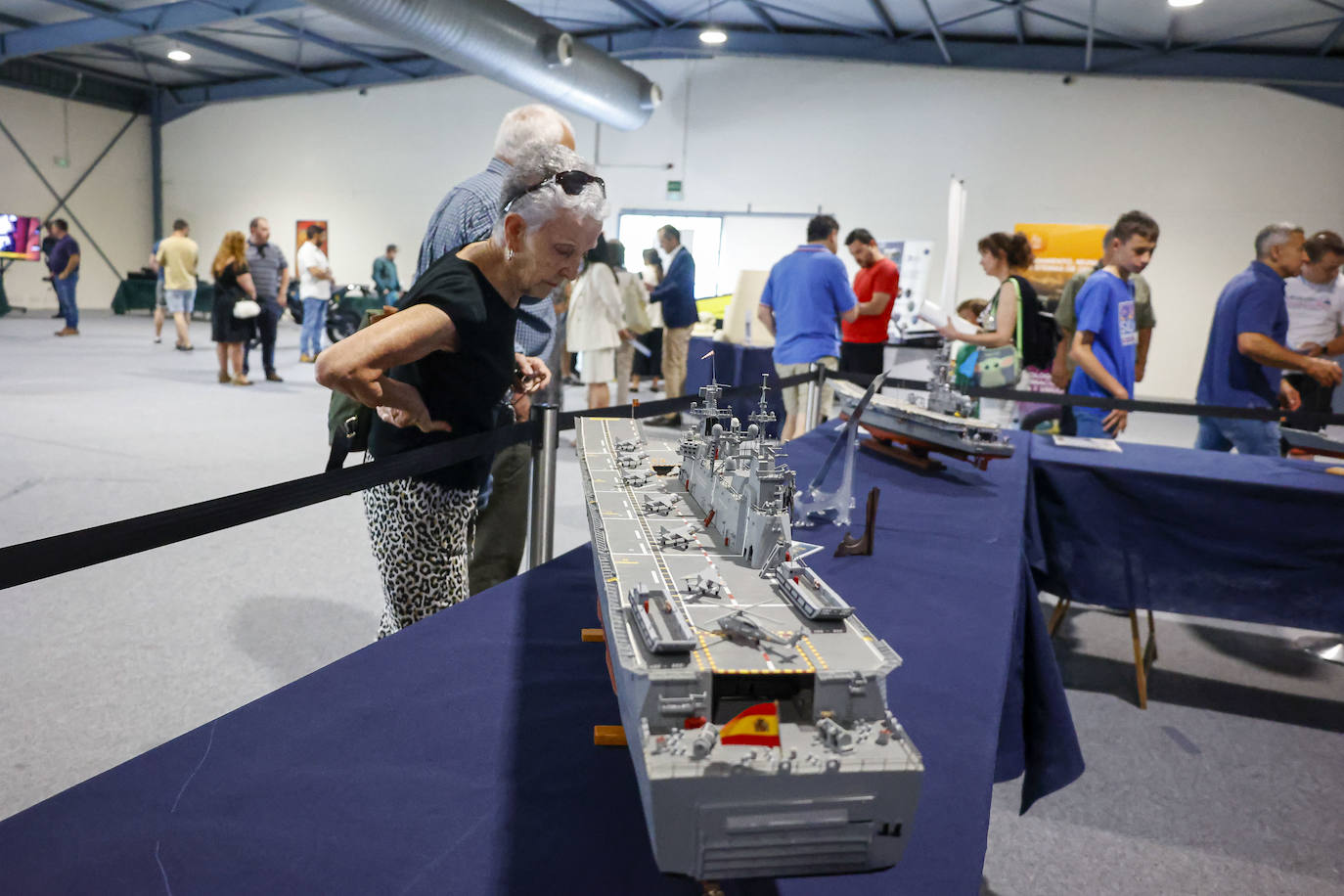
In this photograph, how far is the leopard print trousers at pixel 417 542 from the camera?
6.97 ft

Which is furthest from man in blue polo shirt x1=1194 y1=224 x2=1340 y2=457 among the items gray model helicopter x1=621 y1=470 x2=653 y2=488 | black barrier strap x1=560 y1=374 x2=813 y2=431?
gray model helicopter x1=621 y1=470 x2=653 y2=488

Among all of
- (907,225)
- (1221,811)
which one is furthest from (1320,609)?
(907,225)

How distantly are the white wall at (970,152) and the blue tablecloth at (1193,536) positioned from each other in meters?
10.7

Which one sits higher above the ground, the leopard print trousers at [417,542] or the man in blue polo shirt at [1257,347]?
the man in blue polo shirt at [1257,347]

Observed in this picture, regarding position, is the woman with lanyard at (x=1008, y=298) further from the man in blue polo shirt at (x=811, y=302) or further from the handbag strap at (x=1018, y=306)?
the man in blue polo shirt at (x=811, y=302)

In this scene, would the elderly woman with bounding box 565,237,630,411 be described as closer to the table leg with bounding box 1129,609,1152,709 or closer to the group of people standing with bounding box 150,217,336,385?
the group of people standing with bounding box 150,217,336,385

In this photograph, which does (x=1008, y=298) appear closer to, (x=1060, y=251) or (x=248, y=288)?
(x=248, y=288)

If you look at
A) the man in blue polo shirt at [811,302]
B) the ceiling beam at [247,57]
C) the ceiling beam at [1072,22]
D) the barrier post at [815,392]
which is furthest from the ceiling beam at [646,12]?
the barrier post at [815,392]

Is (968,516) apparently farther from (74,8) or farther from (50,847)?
(74,8)

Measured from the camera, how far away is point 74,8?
46.7ft

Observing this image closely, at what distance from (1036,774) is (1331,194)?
1383cm

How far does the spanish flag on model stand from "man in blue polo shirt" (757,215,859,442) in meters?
4.51

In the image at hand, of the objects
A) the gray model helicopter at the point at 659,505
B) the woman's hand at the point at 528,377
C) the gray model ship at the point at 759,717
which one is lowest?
the gray model ship at the point at 759,717

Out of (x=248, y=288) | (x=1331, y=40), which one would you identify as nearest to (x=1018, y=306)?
(x=248, y=288)
